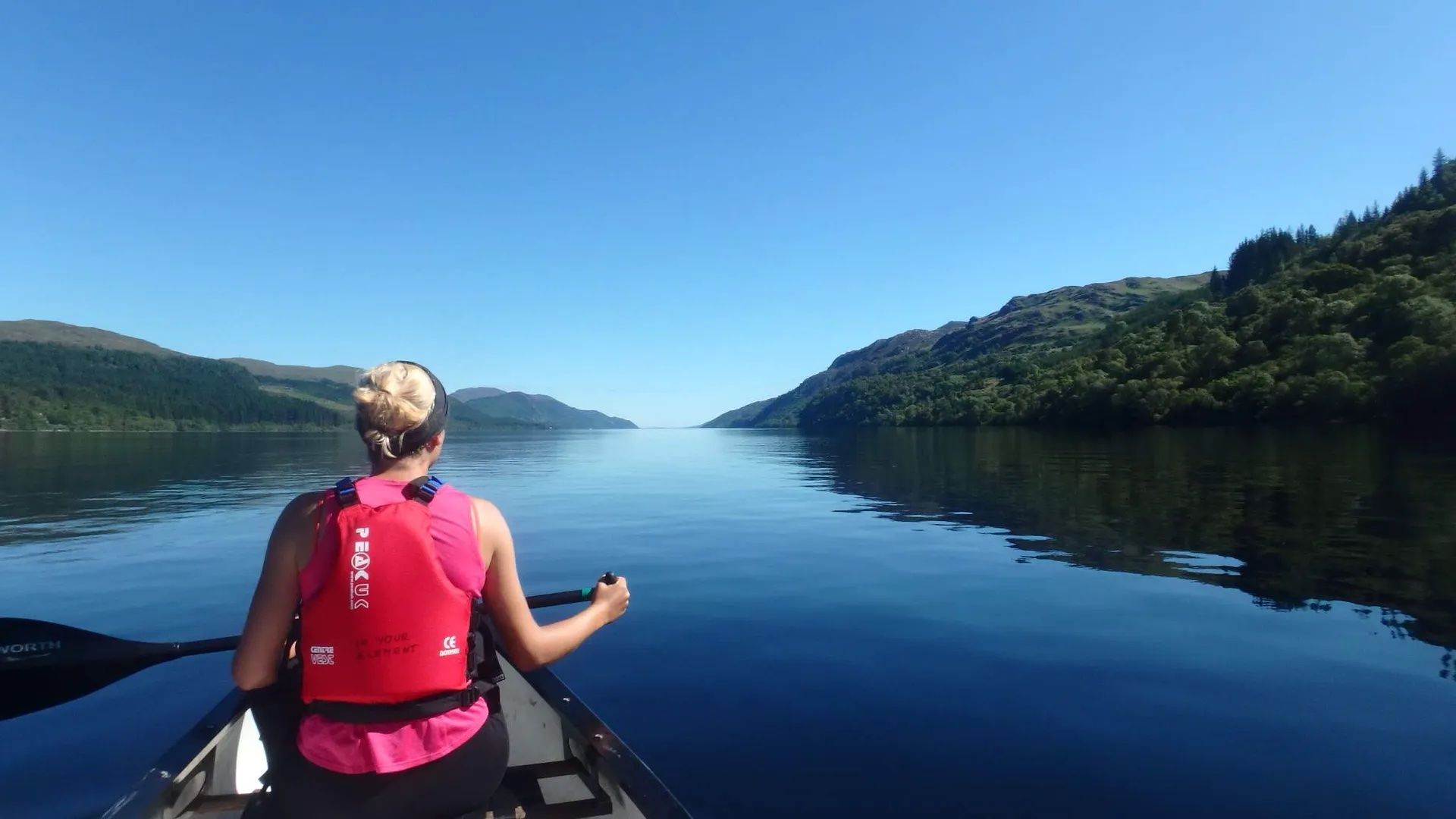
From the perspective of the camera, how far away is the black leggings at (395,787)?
3777 millimetres

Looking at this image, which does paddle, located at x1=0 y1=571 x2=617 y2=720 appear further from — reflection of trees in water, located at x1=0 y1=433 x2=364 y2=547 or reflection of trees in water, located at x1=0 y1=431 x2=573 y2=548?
reflection of trees in water, located at x1=0 y1=433 x2=364 y2=547

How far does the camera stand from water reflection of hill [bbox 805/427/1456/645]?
17.7 metres

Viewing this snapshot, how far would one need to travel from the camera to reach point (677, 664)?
12.6m

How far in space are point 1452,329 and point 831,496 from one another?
3882 inches

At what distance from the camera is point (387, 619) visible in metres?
3.72

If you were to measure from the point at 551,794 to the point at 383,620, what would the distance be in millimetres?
4120

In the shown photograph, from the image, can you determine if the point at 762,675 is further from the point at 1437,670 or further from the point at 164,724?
the point at 1437,670

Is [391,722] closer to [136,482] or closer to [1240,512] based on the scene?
[1240,512]

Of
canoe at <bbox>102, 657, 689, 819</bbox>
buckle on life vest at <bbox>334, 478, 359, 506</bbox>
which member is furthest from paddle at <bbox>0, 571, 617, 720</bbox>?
buckle on life vest at <bbox>334, 478, 359, 506</bbox>

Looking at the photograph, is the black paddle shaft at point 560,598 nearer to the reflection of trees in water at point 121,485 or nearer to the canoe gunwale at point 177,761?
the canoe gunwale at point 177,761

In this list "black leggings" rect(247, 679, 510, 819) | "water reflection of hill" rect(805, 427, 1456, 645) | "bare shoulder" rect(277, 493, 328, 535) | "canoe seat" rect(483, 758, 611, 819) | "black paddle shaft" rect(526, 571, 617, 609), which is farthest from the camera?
"water reflection of hill" rect(805, 427, 1456, 645)

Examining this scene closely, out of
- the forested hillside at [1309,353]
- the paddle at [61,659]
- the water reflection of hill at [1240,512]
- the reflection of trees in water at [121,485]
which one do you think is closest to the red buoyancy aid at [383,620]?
the paddle at [61,659]

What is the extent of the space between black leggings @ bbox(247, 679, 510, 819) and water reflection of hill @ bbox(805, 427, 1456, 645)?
665 inches

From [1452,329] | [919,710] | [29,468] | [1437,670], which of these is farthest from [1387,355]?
[29,468]
